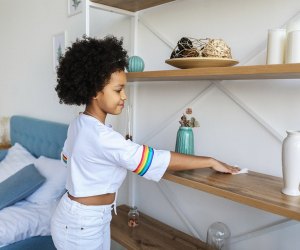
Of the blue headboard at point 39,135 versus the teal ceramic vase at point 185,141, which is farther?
the blue headboard at point 39,135

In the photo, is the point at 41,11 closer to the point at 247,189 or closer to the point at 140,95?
→ the point at 140,95

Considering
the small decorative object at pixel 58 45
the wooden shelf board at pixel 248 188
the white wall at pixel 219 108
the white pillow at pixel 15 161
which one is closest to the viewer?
the wooden shelf board at pixel 248 188

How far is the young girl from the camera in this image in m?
1.16

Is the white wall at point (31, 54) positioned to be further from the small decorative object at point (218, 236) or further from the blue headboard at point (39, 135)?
the small decorative object at point (218, 236)

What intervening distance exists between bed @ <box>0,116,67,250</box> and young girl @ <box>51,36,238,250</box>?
60 cm

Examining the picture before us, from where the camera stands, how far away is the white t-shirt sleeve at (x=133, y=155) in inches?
44.0

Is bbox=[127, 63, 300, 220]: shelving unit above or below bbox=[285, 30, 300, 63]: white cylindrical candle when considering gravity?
below

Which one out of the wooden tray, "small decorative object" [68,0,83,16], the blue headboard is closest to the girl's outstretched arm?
the wooden tray

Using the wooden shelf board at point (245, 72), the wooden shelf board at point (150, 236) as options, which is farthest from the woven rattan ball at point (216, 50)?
the wooden shelf board at point (150, 236)

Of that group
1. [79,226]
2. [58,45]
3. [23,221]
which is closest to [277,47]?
[79,226]

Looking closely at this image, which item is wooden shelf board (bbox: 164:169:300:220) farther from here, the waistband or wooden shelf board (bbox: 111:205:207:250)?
wooden shelf board (bbox: 111:205:207:250)

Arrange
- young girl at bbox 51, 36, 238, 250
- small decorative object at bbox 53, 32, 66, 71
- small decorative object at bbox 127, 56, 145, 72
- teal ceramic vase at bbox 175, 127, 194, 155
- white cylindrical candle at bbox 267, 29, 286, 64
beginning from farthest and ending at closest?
small decorative object at bbox 53, 32, 66, 71 < small decorative object at bbox 127, 56, 145, 72 < teal ceramic vase at bbox 175, 127, 194, 155 < young girl at bbox 51, 36, 238, 250 < white cylindrical candle at bbox 267, 29, 286, 64

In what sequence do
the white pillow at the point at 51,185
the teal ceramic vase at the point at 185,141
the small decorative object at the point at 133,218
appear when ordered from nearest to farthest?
1. the teal ceramic vase at the point at 185,141
2. the small decorative object at the point at 133,218
3. the white pillow at the point at 51,185

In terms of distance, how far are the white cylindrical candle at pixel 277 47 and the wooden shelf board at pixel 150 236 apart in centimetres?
92
